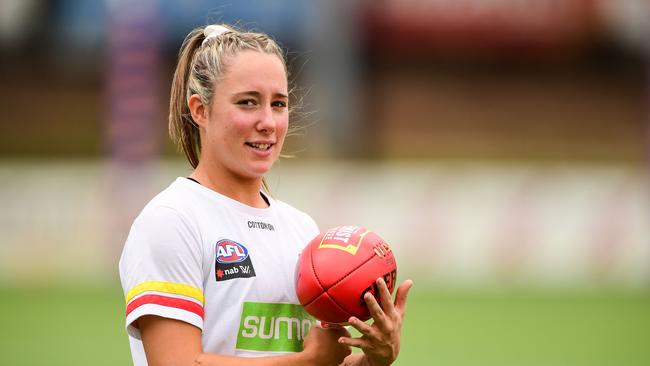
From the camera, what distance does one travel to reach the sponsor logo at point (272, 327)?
3.36 m

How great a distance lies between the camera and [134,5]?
17078 millimetres

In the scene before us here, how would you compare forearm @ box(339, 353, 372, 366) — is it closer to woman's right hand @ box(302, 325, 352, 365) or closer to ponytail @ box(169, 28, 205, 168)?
woman's right hand @ box(302, 325, 352, 365)

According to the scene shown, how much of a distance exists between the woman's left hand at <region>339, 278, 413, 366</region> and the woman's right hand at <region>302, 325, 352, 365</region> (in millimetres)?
82

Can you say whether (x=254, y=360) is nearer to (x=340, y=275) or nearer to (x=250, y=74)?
(x=340, y=275)

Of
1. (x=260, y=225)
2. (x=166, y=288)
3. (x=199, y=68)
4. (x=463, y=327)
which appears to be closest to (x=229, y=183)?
(x=260, y=225)

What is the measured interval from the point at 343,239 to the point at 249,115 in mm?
523

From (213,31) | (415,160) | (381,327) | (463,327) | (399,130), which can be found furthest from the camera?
(399,130)

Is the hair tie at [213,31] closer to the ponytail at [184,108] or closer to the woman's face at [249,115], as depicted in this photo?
the ponytail at [184,108]

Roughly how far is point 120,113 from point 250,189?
1374cm

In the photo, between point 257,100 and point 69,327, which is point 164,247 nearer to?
point 257,100

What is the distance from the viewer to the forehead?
11.2 ft

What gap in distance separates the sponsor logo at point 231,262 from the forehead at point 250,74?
0.50 meters

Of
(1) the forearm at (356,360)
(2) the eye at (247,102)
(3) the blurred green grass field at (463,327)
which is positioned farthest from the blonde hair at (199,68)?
(3) the blurred green grass field at (463,327)

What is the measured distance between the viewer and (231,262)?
3.34m
